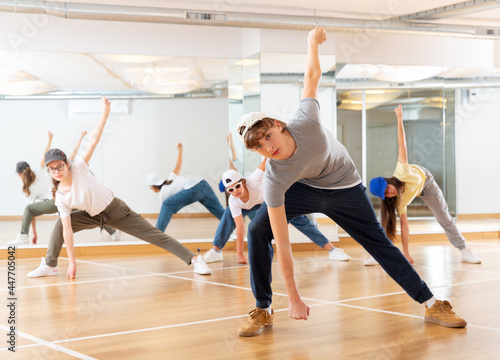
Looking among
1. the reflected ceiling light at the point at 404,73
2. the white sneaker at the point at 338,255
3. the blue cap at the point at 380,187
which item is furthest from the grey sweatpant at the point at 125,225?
the reflected ceiling light at the point at 404,73

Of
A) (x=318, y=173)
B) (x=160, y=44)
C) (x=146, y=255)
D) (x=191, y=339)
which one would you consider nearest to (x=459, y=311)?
(x=318, y=173)

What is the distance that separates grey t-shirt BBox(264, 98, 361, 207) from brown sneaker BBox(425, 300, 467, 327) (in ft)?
3.22

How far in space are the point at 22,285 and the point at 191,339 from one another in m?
2.48

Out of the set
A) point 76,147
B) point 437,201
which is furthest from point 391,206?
point 76,147

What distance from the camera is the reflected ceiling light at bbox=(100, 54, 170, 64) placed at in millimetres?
7465

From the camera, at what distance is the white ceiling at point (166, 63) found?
7.18 meters

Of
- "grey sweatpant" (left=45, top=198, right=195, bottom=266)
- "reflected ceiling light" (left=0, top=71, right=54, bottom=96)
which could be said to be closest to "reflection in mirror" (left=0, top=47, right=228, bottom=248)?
"reflected ceiling light" (left=0, top=71, right=54, bottom=96)

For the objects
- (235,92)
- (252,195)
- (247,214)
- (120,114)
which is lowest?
(247,214)

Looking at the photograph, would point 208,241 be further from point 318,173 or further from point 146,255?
point 318,173

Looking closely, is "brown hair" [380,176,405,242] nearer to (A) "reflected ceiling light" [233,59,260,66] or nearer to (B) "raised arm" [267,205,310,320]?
(A) "reflected ceiling light" [233,59,260,66]

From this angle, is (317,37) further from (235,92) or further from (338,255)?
(235,92)

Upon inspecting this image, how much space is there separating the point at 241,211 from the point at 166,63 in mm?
2332

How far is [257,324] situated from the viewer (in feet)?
10.9

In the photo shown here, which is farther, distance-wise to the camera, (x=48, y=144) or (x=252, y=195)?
(x=48, y=144)
